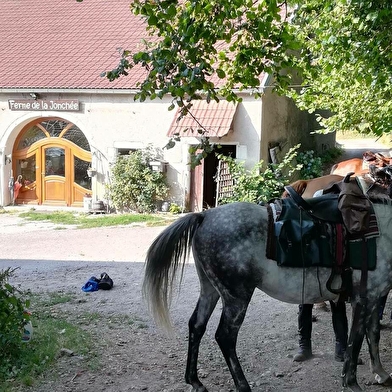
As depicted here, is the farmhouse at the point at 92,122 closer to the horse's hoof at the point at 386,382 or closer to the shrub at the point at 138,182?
the shrub at the point at 138,182

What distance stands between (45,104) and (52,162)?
1.84 meters

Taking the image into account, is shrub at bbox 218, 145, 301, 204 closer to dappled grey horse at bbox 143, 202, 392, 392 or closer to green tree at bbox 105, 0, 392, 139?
green tree at bbox 105, 0, 392, 139

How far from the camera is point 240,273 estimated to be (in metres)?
4.04

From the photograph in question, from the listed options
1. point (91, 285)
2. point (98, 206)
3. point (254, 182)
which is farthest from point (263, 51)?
point (98, 206)

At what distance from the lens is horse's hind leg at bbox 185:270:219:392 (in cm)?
439

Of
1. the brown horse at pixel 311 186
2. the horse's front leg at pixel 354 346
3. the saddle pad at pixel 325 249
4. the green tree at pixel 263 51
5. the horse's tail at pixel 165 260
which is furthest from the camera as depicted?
the brown horse at pixel 311 186

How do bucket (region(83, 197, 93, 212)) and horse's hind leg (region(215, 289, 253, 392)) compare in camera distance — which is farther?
bucket (region(83, 197, 93, 212))

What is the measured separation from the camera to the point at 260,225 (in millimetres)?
4117

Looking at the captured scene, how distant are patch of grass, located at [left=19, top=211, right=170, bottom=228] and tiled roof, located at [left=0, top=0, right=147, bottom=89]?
3.74 m

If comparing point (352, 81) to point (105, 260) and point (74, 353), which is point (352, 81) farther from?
point (74, 353)

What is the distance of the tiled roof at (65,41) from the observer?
1631 centimetres

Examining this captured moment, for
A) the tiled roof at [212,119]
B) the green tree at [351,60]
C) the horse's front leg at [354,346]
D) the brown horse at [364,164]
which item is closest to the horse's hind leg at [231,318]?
the horse's front leg at [354,346]

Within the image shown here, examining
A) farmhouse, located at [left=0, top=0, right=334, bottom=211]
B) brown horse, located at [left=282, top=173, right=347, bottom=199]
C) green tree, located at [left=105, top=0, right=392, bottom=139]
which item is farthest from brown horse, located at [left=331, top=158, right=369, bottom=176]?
farmhouse, located at [left=0, top=0, right=334, bottom=211]

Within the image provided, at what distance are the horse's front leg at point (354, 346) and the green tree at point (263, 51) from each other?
2.31 metres
